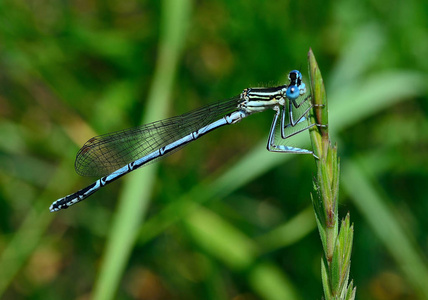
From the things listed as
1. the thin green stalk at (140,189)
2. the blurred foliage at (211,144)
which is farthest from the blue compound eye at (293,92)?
the thin green stalk at (140,189)

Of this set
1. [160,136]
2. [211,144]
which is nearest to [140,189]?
[160,136]

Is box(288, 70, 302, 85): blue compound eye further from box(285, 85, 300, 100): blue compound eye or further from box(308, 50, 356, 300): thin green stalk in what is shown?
box(308, 50, 356, 300): thin green stalk

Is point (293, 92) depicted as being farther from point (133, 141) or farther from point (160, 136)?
point (133, 141)

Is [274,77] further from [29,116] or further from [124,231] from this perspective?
[29,116]

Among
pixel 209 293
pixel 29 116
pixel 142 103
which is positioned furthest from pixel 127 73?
pixel 209 293

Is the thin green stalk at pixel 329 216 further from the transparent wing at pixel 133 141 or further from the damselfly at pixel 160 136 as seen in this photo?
the transparent wing at pixel 133 141

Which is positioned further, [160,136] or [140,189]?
[160,136]

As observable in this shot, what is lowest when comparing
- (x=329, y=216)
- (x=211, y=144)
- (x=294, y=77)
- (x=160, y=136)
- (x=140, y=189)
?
(x=329, y=216)

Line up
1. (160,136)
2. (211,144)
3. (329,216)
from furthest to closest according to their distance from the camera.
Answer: (211,144) < (160,136) < (329,216)

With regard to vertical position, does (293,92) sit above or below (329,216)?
above

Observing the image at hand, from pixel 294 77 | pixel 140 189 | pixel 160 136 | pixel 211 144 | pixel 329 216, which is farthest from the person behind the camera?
pixel 211 144
